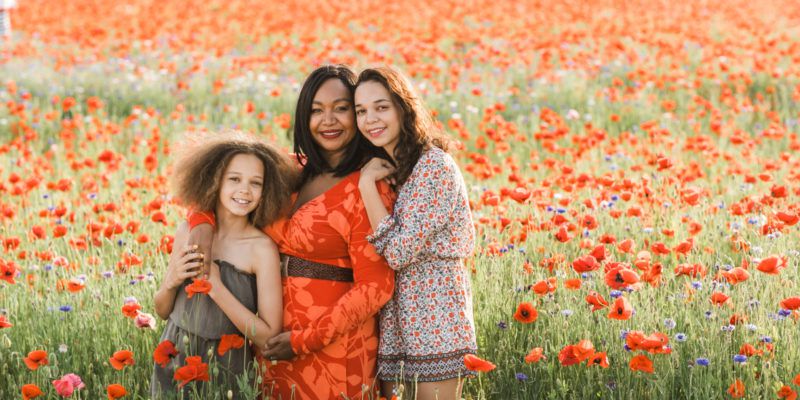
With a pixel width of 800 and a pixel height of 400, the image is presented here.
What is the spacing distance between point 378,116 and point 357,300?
0.68 m

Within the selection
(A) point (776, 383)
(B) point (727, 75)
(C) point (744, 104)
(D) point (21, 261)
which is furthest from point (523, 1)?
(A) point (776, 383)

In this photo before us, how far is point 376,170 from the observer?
3102mm

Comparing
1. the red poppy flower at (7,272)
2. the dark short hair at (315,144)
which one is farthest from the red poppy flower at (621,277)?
the red poppy flower at (7,272)

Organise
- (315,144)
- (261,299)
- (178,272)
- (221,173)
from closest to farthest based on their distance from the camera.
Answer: (178,272) → (261,299) → (221,173) → (315,144)

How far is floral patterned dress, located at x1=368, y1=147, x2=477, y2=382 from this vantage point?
9.66 ft

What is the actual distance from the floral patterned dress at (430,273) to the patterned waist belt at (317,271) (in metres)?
0.20

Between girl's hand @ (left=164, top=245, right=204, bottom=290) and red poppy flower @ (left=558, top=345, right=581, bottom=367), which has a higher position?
girl's hand @ (left=164, top=245, right=204, bottom=290)

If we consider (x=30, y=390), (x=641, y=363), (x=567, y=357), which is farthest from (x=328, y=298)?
(x=641, y=363)

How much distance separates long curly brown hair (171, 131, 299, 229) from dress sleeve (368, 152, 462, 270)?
446 mm

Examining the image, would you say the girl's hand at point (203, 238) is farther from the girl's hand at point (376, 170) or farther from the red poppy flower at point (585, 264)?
the red poppy flower at point (585, 264)

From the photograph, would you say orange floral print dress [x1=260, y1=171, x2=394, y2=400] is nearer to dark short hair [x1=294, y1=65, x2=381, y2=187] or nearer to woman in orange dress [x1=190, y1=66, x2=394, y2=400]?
woman in orange dress [x1=190, y1=66, x2=394, y2=400]

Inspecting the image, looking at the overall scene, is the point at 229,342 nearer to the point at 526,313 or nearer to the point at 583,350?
the point at 526,313

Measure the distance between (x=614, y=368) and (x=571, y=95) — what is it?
5485 millimetres

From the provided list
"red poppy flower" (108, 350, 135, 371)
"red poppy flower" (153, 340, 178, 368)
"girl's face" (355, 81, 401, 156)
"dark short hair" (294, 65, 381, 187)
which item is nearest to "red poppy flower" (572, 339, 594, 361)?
"girl's face" (355, 81, 401, 156)
